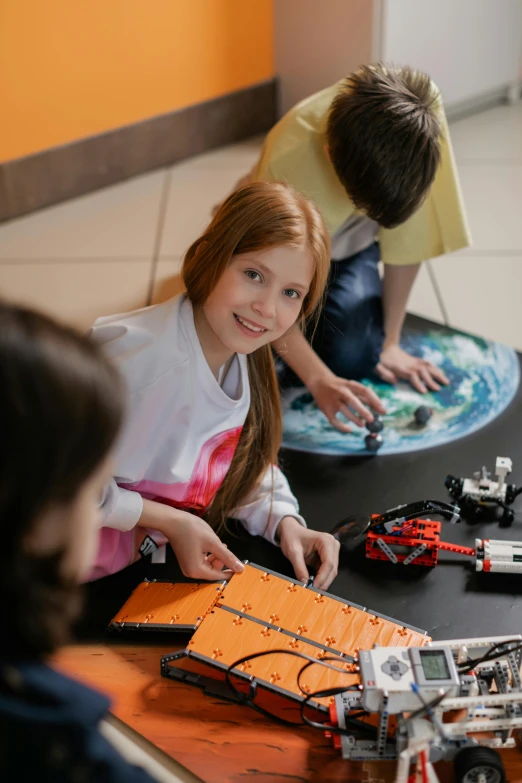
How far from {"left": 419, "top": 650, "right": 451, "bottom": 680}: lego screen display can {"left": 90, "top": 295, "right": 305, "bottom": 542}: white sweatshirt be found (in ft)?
1.50

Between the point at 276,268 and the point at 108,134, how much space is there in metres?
1.51

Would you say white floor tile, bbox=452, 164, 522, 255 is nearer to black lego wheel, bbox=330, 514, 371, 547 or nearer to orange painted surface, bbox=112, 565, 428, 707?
black lego wheel, bbox=330, 514, 371, 547

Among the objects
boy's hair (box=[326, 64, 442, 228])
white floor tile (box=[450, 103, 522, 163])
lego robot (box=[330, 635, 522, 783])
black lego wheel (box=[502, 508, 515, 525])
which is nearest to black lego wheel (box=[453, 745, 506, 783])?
lego robot (box=[330, 635, 522, 783])

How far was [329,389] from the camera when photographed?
1520mm

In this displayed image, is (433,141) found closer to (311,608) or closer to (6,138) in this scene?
(311,608)

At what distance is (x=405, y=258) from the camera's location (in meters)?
1.73

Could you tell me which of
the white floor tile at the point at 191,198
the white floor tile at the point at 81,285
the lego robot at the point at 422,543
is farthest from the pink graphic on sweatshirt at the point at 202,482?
the white floor tile at the point at 191,198

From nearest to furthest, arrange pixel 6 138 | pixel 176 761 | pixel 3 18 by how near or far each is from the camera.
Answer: pixel 176 761, pixel 3 18, pixel 6 138

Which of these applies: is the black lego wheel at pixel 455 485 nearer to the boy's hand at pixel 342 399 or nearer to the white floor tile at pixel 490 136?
the boy's hand at pixel 342 399

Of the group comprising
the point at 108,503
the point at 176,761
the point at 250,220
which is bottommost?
the point at 176,761

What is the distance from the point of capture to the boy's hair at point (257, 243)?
1.12 metres

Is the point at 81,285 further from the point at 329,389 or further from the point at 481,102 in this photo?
the point at 481,102

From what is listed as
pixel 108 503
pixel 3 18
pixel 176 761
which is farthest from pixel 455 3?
pixel 176 761

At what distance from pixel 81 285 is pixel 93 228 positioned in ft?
1.01
